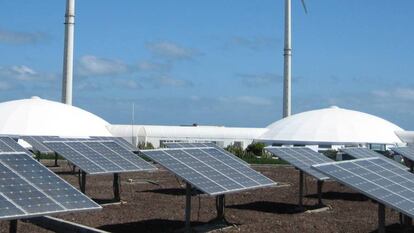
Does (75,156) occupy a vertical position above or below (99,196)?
above

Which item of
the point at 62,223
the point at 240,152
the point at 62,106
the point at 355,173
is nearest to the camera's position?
the point at 355,173

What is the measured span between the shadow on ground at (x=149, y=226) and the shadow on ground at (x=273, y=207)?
375 cm

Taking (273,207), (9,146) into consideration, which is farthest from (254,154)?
(273,207)

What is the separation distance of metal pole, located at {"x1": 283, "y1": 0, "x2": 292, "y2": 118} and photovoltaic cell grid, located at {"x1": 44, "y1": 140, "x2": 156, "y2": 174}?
2192 inches

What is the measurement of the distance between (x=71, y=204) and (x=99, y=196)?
41.4ft

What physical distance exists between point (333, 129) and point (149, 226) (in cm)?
5722

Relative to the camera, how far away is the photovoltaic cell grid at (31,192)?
10344mm

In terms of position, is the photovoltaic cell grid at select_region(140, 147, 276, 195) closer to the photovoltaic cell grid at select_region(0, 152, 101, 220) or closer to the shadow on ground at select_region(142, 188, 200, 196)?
the photovoltaic cell grid at select_region(0, 152, 101, 220)

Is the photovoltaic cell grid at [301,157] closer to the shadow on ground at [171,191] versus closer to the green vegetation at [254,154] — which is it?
the shadow on ground at [171,191]

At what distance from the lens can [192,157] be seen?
677 inches

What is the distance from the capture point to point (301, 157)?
2292cm

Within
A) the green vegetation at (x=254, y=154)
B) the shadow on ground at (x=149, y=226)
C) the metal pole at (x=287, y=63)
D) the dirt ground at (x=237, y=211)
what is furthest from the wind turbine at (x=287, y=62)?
the shadow on ground at (x=149, y=226)

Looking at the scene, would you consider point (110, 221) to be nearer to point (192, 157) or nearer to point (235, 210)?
point (192, 157)

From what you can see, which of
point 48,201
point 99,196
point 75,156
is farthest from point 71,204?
point 99,196
